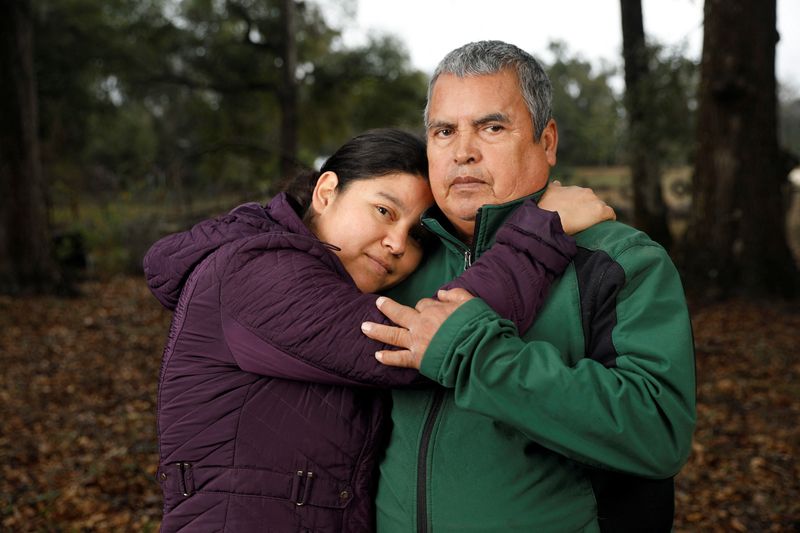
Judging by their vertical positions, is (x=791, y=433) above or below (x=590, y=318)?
below

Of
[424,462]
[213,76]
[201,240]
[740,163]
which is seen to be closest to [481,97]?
[201,240]

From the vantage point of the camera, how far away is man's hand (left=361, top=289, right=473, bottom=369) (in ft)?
5.88

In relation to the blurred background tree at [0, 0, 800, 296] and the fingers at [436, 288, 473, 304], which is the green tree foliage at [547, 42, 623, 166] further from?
the fingers at [436, 288, 473, 304]

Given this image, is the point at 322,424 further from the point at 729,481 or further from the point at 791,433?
the point at 791,433

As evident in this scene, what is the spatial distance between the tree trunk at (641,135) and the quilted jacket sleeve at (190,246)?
9872 millimetres

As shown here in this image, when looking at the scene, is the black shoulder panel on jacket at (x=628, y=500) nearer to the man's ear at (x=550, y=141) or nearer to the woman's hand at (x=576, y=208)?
the woman's hand at (x=576, y=208)


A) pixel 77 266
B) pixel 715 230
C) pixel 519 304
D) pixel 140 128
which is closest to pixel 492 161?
pixel 519 304

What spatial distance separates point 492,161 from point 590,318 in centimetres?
63

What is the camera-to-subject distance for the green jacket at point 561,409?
65.7 inches

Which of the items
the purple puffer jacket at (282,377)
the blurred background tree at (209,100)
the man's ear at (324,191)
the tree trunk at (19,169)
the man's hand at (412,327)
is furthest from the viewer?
the blurred background tree at (209,100)

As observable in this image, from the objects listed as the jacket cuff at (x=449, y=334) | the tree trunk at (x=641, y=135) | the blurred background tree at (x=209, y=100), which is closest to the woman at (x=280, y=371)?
the jacket cuff at (x=449, y=334)

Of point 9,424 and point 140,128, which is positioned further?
point 140,128

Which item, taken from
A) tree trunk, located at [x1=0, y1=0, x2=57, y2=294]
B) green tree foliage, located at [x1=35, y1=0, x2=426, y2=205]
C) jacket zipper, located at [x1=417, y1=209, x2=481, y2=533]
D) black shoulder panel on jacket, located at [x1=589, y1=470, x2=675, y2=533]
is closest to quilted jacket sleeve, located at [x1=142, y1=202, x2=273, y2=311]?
jacket zipper, located at [x1=417, y1=209, x2=481, y2=533]

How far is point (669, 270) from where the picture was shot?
192 centimetres
